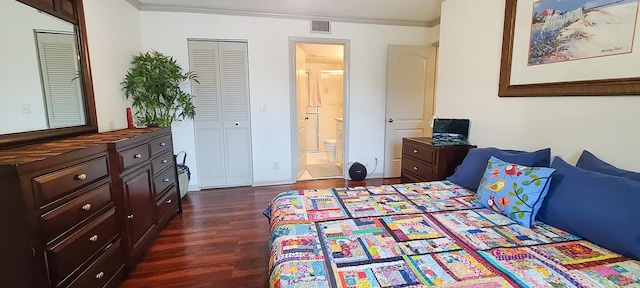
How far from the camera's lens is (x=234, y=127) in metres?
3.69

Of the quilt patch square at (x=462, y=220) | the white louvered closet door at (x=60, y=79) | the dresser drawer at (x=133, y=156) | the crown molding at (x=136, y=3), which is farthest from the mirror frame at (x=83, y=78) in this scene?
the quilt patch square at (x=462, y=220)

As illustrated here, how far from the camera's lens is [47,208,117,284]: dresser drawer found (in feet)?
4.17

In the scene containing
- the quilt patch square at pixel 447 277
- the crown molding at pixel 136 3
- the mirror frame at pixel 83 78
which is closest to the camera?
the quilt patch square at pixel 447 277

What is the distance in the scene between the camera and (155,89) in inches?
118

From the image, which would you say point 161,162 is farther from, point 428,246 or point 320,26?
point 320,26

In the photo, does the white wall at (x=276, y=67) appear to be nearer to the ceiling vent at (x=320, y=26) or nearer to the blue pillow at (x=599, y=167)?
the ceiling vent at (x=320, y=26)

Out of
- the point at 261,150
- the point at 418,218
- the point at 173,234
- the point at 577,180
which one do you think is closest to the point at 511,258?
the point at 418,218

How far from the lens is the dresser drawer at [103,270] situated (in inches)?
57.0

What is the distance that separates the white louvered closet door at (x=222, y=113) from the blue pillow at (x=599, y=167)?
3322mm

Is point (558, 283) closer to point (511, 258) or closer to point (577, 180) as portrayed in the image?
point (511, 258)

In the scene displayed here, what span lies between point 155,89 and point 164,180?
110 centimetres

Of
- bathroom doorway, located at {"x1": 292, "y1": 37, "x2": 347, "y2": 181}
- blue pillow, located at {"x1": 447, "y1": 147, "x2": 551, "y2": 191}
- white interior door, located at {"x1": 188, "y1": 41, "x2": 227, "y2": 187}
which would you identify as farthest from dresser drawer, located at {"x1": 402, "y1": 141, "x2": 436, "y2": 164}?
white interior door, located at {"x1": 188, "y1": 41, "x2": 227, "y2": 187}

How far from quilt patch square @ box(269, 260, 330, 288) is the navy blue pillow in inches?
49.3

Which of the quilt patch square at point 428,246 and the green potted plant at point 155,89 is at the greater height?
the green potted plant at point 155,89
